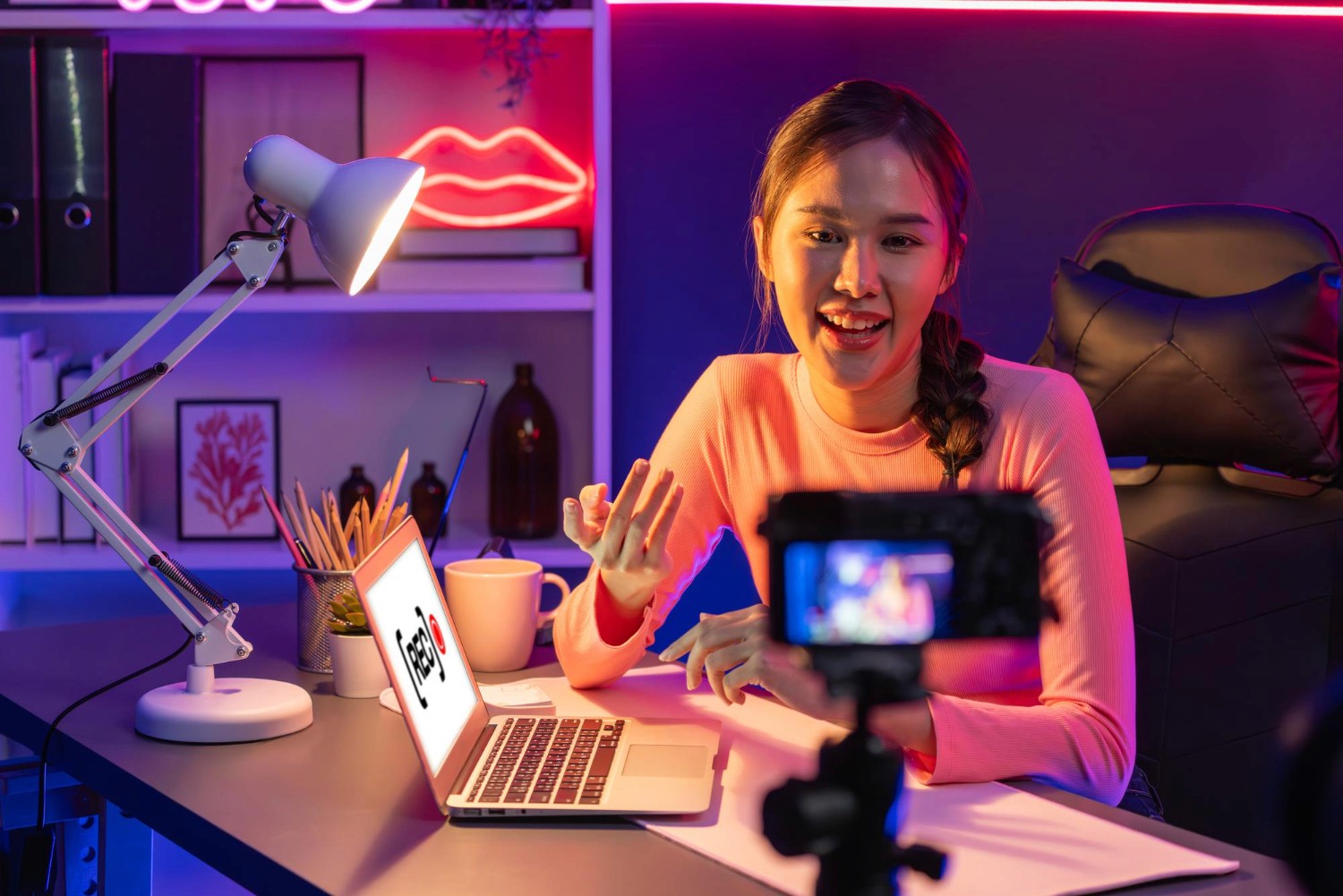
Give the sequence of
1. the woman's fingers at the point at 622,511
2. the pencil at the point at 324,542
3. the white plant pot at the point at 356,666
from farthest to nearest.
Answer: the pencil at the point at 324,542, the white plant pot at the point at 356,666, the woman's fingers at the point at 622,511

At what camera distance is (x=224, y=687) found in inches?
50.8

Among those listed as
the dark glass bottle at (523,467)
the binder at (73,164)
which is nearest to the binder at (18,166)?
the binder at (73,164)

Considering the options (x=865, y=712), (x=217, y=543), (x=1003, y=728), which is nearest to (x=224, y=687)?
(x=1003, y=728)

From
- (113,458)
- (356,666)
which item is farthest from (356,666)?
(113,458)

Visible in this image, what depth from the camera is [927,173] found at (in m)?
1.45

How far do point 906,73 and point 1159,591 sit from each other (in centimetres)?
141

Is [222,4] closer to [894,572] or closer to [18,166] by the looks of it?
[18,166]

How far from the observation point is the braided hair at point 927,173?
1452 millimetres

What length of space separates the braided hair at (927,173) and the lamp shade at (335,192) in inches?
18.2

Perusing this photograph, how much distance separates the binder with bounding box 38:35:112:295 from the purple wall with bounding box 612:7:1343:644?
97 cm

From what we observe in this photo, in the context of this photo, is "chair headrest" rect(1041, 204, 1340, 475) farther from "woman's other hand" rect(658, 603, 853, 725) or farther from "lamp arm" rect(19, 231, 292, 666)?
"lamp arm" rect(19, 231, 292, 666)

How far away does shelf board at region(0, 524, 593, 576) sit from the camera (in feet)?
7.69

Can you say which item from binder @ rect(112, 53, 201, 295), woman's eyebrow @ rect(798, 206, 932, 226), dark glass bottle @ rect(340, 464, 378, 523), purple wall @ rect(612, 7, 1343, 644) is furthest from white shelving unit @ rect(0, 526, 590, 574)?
woman's eyebrow @ rect(798, 206, 932, 226)

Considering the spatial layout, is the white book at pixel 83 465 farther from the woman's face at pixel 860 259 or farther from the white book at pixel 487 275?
the woman's face at pixel 860 259
